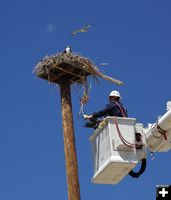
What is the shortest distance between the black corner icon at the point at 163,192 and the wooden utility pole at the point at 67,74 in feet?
20.0

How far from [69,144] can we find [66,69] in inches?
65.8

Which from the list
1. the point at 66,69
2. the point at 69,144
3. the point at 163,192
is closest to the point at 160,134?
the point at 163,192

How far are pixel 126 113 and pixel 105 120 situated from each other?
611mm

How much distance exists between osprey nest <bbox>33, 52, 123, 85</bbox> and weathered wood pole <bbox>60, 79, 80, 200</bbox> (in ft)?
0.52

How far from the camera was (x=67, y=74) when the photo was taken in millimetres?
10219

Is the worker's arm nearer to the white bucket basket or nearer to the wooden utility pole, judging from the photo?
the white bucket basket

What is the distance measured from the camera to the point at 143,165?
200 inches

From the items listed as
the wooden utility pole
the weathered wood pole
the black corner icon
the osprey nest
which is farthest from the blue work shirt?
the osprey nest

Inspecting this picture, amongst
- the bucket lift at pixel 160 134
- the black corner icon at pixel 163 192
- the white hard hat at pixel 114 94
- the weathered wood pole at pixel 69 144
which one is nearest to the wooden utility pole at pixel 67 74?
the weathered wood pole at pixel 69 144

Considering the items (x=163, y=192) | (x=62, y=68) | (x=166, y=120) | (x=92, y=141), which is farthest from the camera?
(x=62, y=68)

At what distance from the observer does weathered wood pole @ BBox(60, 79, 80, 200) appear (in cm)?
873

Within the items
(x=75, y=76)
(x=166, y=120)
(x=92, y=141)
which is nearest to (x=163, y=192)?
(x=166, y=120)

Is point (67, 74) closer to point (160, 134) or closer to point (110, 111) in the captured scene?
point (110, 111)

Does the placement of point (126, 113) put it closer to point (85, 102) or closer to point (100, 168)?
point (100, 168)
